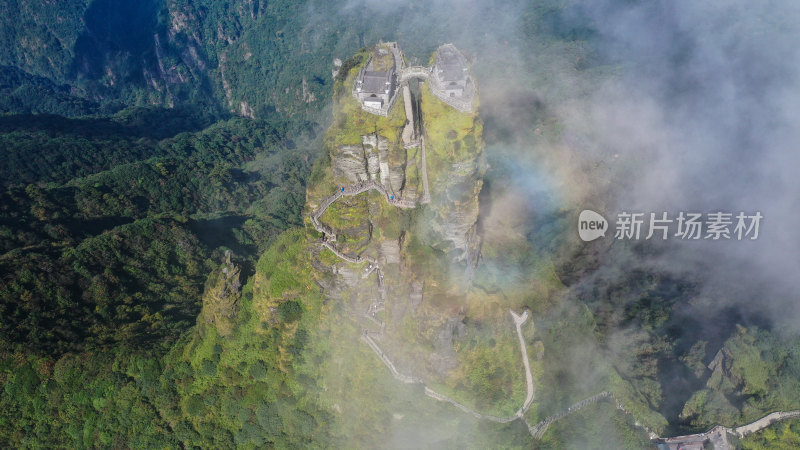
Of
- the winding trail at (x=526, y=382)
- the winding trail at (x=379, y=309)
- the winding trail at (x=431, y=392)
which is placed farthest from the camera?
the winding trail at (x=431, y=392)

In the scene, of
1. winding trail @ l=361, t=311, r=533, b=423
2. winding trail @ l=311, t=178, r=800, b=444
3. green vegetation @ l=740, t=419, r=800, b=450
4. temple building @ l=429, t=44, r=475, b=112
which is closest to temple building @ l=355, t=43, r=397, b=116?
temple building @ l=429, t=44, r=475, b=112

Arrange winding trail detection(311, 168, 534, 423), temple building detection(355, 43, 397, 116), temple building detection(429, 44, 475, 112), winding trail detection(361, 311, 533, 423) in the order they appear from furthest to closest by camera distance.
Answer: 1. winding trail detection(361, 311, 533, 423)
2. winding trail detection(311, 168, 534, 423)
3. temple building detection(355, 43, 397, 116)
4. temple building detection(429, 44, 475, 112)

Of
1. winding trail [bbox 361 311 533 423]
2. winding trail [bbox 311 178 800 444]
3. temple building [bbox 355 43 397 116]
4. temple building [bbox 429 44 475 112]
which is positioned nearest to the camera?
temple building [bbox 429 44 475 112]

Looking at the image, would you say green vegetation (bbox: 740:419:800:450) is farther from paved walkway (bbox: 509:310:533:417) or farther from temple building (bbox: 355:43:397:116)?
temple building (bbox: 355:43:397:116)

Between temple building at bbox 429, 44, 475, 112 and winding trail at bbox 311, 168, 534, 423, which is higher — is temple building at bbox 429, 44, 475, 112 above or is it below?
above

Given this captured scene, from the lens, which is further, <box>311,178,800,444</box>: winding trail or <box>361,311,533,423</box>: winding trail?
<box>361,311,533,423</box>: winding trail

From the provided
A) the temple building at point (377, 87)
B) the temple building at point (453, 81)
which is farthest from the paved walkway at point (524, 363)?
the temple building at point (377, 87)

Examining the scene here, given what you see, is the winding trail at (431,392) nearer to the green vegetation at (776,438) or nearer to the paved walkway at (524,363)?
the paved walkway at (524,363)

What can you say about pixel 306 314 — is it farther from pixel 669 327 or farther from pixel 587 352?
pixel 669 327

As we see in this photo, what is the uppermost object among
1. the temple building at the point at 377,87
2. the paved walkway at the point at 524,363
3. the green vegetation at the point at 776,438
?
the temple building at the point at 377,87

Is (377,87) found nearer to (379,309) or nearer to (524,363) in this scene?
(379,309)

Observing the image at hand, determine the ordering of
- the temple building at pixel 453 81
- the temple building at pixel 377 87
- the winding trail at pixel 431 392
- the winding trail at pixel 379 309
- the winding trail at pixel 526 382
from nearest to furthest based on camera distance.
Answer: the temple building at pixel 453 81 → the temple building at pixel 377 87 → the winding trail at pixel 379 309 → the winding trail at pixel 526 382 → the winding trail at pixel 431 392
